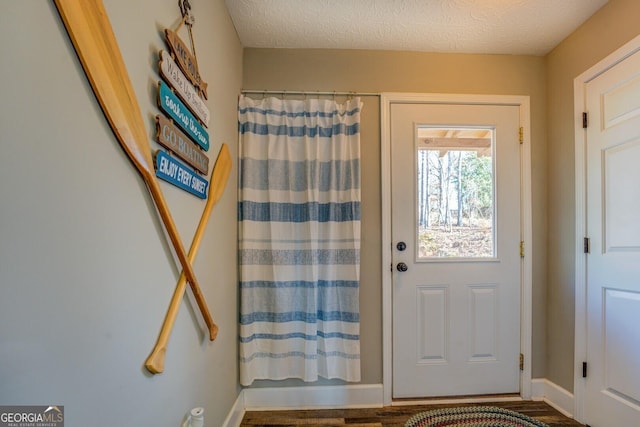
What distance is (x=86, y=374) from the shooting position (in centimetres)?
68

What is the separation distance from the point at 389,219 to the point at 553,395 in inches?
61.2

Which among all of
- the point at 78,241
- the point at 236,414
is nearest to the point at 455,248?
the point at 236,414

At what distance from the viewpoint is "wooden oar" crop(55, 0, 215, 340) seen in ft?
2.05

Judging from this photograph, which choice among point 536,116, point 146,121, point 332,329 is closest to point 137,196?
point 146,121

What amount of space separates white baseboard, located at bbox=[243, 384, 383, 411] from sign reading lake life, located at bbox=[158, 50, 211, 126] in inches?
66.8

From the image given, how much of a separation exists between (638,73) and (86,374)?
2512mm

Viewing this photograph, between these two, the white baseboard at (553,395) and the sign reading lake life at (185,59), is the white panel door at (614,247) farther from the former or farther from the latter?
the sign reading lake life at (185,59)

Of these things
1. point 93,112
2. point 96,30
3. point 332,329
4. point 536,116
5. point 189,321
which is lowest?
point 332,329

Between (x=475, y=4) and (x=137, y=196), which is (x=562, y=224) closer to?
(x=475, y=4)

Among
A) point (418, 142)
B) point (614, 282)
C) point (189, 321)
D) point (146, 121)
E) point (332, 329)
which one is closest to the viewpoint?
point (146, 121)

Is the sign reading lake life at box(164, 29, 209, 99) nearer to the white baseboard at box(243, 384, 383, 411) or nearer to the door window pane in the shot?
the door window pane

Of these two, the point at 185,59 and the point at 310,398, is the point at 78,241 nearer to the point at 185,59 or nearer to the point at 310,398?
the point at 185,59

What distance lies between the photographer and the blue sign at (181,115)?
96 cm

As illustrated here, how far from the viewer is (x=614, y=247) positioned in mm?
1642
